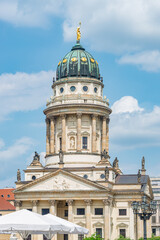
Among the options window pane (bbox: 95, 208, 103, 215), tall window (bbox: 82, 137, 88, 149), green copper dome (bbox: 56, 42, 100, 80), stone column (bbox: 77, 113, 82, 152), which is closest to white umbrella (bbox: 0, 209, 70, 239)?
window pane (bbox: 95, 208, 103, 215)

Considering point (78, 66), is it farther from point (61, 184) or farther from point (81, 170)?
point (61, 184)

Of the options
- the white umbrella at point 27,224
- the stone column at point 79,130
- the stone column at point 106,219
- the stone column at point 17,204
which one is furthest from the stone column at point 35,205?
the white umbrella at point 27,224

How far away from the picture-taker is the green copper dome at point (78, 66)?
96.6m

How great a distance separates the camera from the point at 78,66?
96.6 m

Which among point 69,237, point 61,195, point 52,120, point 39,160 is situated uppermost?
point 52,120

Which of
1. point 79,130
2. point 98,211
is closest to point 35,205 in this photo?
point 98,211

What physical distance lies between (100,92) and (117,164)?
46.2 feet

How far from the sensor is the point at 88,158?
91.8 m

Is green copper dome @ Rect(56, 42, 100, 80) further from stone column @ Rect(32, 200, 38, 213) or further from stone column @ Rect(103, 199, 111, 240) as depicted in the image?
stone column @ Rect(103, 199, 111, 240)

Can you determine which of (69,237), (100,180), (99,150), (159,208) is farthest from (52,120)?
(159,208)

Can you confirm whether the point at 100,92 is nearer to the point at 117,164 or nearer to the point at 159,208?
the point at 117,164

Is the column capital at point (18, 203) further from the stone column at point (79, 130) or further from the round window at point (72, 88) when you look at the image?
the round window at point (72, 88)

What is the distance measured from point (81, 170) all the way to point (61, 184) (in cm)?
540

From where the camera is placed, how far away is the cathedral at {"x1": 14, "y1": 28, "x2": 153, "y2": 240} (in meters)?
84.0
